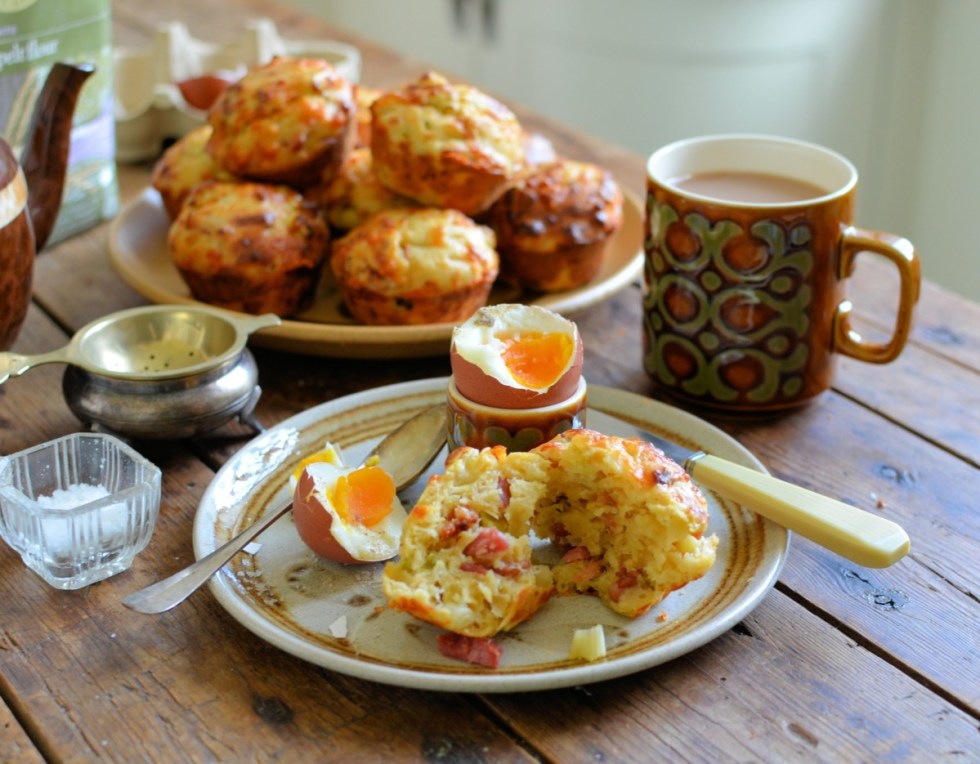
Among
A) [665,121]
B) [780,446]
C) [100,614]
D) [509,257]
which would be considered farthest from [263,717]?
[665,121]

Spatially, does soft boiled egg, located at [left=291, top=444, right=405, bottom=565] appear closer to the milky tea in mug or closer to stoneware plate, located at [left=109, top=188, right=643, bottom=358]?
stoneware plate, located at [left=109, top=188, right=643, bottom=358]

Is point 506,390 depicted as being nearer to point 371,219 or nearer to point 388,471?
point 388,471

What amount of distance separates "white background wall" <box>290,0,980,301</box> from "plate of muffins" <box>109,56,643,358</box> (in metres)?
1.76

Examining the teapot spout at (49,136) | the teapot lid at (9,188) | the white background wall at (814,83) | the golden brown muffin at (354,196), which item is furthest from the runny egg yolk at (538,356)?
the white background wall at (814,83)

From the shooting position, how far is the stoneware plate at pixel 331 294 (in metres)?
1.36

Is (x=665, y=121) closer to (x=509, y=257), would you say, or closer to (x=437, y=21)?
(x=437, y=21)

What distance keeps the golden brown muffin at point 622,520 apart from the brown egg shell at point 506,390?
0.09 meters

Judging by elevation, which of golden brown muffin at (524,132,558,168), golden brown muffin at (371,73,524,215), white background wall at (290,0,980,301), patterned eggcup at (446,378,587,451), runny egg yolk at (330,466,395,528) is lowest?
white background wall at (290,0,980,301)

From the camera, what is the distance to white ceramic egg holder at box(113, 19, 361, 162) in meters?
1.99

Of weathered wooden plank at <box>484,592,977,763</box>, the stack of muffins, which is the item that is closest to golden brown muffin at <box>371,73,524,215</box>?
the stack of muffins

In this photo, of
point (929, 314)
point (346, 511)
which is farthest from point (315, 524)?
point (929, 314)

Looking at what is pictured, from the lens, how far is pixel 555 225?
146 cm

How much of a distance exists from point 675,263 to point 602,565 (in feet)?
1.42

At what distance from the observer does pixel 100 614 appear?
1002 millimetres
